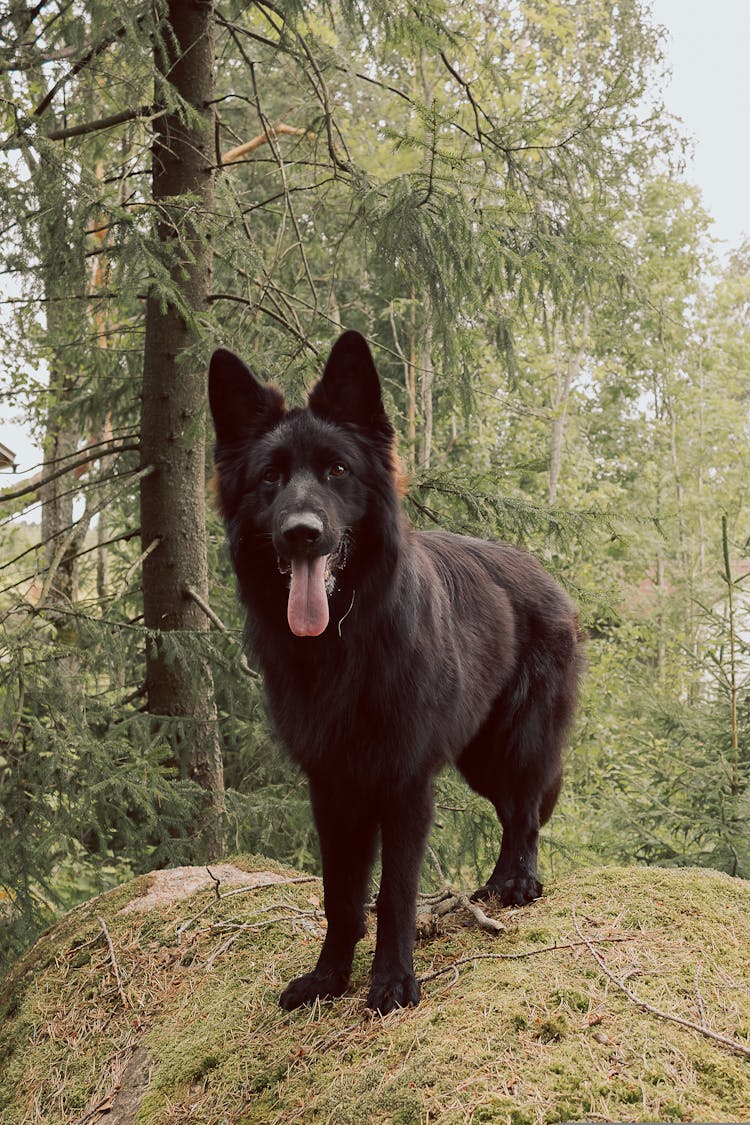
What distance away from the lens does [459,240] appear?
16.6 feet

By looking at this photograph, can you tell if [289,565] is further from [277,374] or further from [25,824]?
[25,824]

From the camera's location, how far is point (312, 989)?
294 centimetres

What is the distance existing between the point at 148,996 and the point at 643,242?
1857 cm

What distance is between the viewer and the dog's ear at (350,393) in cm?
303

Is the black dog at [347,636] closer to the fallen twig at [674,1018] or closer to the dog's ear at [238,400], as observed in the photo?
the dog's ear at [238,400]

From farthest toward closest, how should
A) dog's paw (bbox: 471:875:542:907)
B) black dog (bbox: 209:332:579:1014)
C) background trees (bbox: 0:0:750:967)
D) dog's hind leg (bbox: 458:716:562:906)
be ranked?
background trees (bbox: 0:0:750:967)
dog's hind leg (bbox: 458:716:562:906)
dog's paw (bbox: 471:875:542:907)
black dog (bbox: 209:332:579:1014)

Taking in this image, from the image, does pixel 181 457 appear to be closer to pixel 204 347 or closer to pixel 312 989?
pixel 204 347

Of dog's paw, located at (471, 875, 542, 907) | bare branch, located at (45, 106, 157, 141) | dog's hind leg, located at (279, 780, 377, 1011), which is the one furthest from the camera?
bare branch, located at (45, 106, 157, 141)

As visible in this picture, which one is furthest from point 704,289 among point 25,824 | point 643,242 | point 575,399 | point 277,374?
point 25,824

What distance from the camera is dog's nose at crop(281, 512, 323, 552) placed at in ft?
8.48

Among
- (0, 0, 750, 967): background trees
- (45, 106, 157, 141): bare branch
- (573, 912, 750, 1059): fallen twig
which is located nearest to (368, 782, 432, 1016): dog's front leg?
(573, 912, 750, 1059): fallen twig

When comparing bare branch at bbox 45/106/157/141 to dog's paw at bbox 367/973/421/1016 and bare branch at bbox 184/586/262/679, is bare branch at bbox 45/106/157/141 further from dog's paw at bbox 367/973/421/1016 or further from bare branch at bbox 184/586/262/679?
dog's paw at bbox 367/973/421/1016

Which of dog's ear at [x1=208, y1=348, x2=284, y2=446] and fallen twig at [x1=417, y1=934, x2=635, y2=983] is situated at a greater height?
dog's ear at [x1=208, y1=348, x2=284, y2=446]

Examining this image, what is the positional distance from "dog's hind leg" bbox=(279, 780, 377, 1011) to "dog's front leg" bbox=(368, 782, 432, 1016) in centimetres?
15
